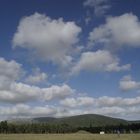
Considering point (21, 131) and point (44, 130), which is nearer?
point (21, 131)

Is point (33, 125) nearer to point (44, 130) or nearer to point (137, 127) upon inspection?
point (44, 130)

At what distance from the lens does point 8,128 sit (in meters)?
174

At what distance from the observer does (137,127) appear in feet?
645

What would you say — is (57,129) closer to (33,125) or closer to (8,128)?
(33,125)

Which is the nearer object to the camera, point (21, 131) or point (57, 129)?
point (21, 131)

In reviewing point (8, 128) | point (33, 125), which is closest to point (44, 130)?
point (33, 125)

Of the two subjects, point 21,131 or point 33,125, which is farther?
point 33,125

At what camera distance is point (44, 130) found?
617 ft

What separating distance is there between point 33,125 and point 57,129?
16.0 m

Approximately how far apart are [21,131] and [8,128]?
7309mm

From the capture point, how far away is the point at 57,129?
19475 centimetres

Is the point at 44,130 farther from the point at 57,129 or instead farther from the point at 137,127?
the point at 137,127

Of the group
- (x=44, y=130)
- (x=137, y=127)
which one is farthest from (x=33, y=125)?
(x=137, y=127)

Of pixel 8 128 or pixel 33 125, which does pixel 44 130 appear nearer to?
pixel 33 125
